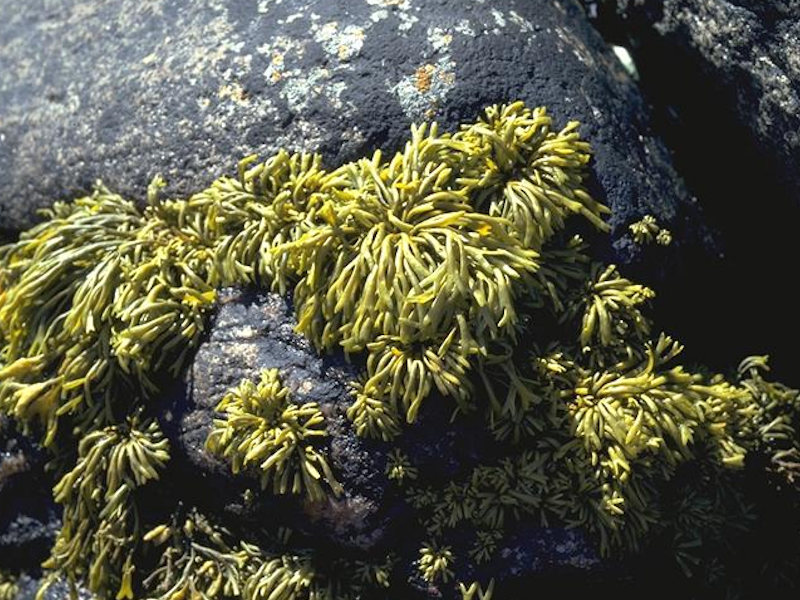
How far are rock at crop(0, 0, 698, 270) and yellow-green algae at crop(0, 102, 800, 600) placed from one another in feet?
0.54

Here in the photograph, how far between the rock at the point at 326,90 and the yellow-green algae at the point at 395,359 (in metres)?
0.16

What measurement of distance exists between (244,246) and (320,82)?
0.91m

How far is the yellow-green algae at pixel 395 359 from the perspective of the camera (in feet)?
13.9

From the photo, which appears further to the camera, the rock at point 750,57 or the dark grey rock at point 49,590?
the dark grey rock at point 49,590

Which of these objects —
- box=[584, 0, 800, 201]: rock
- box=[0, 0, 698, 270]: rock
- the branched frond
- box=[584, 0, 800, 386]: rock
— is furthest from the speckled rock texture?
box=[584, 0, 800, 201]: rock

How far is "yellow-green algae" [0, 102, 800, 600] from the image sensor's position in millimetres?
4250

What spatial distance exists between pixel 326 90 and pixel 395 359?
145 centimetres

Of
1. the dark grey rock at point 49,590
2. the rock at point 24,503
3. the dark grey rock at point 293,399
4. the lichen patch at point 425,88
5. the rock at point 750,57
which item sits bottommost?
the dark grey rock at point 49,590

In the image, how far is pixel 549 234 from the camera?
14.4ft

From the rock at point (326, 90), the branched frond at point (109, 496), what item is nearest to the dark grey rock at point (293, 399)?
the branched frond at point (109, 496)

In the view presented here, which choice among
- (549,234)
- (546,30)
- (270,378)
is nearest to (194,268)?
(270,378)

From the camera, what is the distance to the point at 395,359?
165 inches

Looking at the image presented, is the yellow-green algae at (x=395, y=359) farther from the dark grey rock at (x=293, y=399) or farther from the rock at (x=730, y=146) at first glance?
the rock at (x=730, y=146)

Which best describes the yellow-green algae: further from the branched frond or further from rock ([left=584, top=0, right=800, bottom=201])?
rock ([left=584, top=0, right=800, bottom=201])
